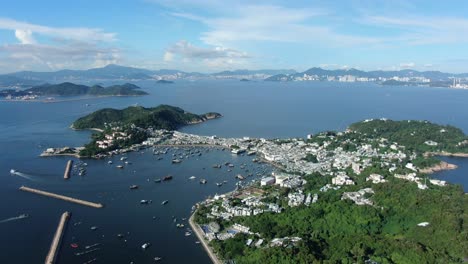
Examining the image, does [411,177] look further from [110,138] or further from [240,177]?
[110,138]

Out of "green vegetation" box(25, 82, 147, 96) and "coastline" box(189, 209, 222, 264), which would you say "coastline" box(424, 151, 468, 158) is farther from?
"green vegetation" box(25, 82, 147, 96)

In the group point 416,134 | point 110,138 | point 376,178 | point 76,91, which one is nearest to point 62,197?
point 110,138

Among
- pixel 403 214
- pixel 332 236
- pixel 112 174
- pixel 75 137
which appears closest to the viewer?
pixel 332 236

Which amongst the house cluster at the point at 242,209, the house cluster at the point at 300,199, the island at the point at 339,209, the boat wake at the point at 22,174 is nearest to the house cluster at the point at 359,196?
the island at the point at 339,209

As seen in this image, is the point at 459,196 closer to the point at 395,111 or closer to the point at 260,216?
the point at 260,216

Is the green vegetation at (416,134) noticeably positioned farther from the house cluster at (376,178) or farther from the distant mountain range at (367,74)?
the distant mountain range at (367,74)

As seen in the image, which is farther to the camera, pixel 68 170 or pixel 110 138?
pixel 110 138

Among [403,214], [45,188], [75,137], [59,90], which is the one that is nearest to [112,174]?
[45,188]
